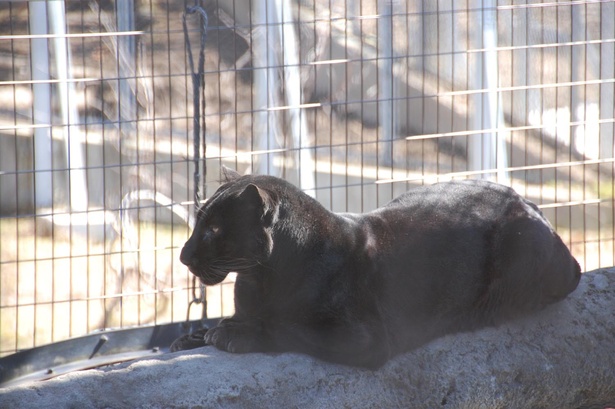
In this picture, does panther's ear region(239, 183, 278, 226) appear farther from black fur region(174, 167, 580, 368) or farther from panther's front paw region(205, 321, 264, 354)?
panther's front paw region(205, 321, 264, 354)

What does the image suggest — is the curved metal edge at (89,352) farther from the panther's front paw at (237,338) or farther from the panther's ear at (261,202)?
the panther's ear at (261,202)

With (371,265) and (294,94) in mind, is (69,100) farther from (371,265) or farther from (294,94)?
(371,265)

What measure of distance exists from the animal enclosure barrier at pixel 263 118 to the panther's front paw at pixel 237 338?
1836 millimetres

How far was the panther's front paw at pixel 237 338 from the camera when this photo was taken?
3025 mm

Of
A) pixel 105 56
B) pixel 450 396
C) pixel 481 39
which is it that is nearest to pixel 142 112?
pixel 105 56

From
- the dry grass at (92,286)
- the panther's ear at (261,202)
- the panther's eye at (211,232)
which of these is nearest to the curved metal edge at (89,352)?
the dry grass at (92,286)

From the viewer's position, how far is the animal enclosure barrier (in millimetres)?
5090

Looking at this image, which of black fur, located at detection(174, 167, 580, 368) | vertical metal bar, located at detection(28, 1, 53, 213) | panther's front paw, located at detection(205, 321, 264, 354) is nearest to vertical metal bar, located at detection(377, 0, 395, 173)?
black fur, located at detection(174, 167, 580, 368)

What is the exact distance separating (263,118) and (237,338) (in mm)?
2310

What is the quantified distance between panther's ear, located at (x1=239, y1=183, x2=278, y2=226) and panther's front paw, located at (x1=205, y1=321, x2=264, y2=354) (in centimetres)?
36

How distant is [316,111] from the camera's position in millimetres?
5398

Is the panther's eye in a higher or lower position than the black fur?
higher

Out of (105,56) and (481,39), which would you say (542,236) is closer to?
(481,39)

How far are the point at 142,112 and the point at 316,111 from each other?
1.00 metres
